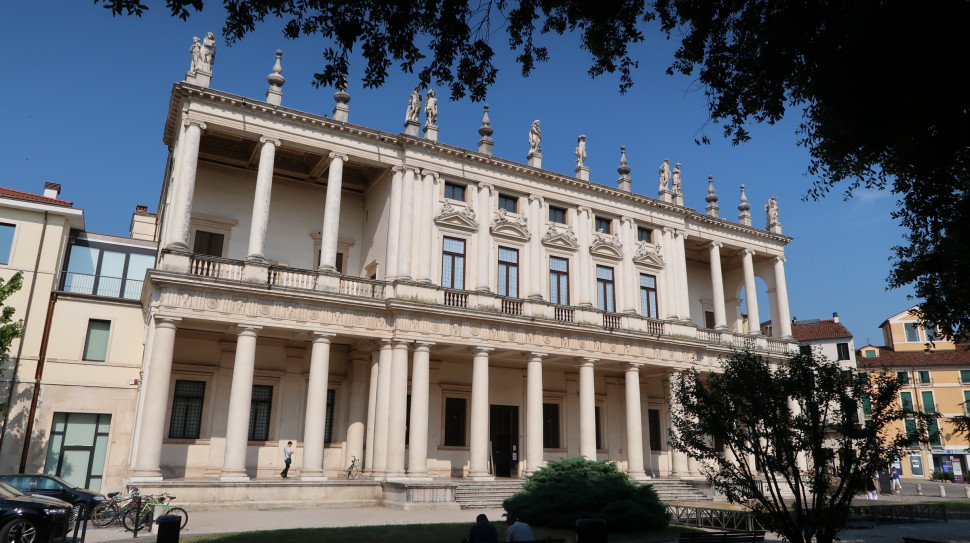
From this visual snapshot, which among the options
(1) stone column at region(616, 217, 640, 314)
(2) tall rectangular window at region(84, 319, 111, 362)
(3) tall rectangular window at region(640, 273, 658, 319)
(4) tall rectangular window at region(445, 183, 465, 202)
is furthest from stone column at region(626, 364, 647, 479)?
(2) tall rectangular window at region(84, 319, 111, 362)

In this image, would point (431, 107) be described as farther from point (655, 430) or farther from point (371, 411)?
point (655, 430)

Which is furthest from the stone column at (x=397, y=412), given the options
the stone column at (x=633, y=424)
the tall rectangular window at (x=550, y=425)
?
the stone column at (x=633, y=424)

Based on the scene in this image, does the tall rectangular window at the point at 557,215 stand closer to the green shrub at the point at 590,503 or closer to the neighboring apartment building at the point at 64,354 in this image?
the green shrub at the point at 590,503

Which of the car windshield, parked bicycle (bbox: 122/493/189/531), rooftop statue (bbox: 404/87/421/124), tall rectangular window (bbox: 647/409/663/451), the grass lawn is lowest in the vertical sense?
the grass lawn

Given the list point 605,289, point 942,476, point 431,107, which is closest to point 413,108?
point 431,107

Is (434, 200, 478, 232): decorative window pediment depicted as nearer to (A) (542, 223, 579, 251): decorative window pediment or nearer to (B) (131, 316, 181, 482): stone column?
(A) (542, 223, 579, 251): decorative window pediment

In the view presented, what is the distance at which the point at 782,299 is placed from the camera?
1506 inches

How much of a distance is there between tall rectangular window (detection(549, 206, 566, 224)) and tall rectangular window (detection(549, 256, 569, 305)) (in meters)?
1.92

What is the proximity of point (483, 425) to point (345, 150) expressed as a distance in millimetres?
12141

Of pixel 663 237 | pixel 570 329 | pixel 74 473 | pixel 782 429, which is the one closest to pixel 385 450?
pixel 570 329

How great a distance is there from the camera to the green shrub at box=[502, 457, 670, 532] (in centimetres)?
1673

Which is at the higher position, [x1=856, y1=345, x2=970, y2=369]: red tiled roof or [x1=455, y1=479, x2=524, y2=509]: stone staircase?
[x1=856, y1=345, x2=970, y2=369]: red tiled roof

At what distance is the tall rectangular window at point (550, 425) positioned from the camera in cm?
3195

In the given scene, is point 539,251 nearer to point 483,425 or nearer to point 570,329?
point 570,329
